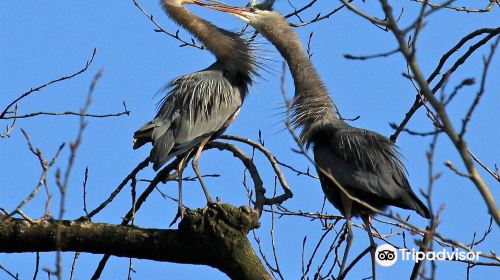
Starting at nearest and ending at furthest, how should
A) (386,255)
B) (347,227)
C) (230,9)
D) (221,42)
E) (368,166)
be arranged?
(386,255), (347,227), (368,166), (221,42), (230,9)

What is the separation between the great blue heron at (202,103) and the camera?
6652mm

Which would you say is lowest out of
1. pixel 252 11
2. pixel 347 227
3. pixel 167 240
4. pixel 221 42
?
pixel 167 240

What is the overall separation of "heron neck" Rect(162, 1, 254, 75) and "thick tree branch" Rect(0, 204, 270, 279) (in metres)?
3.44

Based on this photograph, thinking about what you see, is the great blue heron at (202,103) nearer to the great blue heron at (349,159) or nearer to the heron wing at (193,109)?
the heron wing at (193,109)

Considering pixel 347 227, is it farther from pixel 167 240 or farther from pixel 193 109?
pixel 193 109

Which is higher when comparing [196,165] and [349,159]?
[196,165]

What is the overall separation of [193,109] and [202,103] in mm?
95

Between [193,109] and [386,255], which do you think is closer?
[386,255]

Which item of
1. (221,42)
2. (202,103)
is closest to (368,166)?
(202,103)

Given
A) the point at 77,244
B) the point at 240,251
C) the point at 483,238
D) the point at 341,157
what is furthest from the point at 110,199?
the point at 483,238

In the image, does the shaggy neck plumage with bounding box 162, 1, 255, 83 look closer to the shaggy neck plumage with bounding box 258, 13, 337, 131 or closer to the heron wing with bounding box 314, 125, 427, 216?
the shaggy neck plumage with bounding box 258, 13, 337, 131

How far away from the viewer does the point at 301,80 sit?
7020mm

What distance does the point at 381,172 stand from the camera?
19.7 ft

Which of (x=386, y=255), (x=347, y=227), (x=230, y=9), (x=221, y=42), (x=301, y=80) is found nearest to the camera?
(x=386, y=255)
